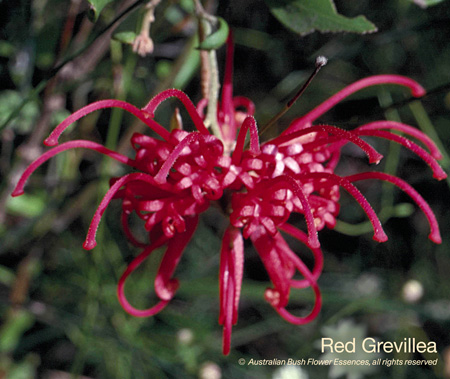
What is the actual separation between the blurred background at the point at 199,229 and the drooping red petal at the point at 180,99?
0.80 ft

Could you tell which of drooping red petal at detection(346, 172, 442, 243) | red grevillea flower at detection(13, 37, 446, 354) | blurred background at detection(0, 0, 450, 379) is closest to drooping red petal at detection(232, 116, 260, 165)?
red grevillea flower at detection(13, 37, 446, 354)

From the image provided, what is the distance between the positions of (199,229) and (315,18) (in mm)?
705

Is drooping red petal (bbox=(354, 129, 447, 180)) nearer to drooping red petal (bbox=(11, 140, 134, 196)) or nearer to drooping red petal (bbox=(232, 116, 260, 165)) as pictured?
drooping red petal (bbox=(232, 116, 260, 165))

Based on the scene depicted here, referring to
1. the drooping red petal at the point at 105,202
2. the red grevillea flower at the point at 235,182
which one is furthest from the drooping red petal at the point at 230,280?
the drooping red petal at the point at 105,202

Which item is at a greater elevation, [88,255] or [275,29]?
[275,29]

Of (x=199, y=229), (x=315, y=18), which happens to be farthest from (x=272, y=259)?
(x=199, y=229)

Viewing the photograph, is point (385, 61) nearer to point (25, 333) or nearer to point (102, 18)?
point (102, 18)

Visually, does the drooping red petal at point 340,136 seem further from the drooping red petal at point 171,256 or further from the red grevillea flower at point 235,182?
the drooping red petal at point 171,256

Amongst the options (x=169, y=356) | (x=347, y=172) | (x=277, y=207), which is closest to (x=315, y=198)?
(x=277, y=207)

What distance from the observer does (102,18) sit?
2.46ft

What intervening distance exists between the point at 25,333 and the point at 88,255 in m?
0.23

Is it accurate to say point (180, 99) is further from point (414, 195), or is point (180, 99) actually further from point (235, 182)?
point (414, 195)

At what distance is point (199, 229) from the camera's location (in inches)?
44.3

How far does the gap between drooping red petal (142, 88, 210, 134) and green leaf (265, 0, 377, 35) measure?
0.16 metres
